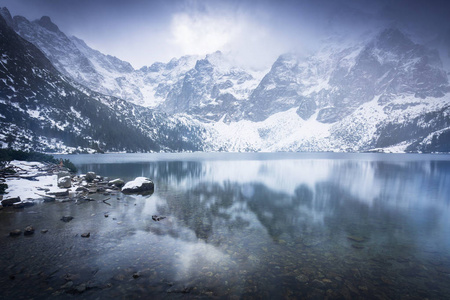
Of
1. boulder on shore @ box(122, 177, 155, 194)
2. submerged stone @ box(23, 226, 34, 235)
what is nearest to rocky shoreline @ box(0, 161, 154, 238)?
boulder on shore @ box(122, 177, 155, 194)

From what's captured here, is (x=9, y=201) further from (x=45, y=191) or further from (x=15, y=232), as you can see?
(x=15, y=232)

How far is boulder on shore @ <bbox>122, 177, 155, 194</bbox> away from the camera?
3127 centimetres

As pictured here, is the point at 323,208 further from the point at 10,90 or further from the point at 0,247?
the point at 10,90

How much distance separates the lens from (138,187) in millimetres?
31859

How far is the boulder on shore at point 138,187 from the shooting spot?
31266mm

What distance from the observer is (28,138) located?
155 m

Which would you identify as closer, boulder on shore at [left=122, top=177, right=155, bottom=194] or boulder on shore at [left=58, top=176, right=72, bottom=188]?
boulder on shore at [left=58, top=176, right=72, bottom=188]

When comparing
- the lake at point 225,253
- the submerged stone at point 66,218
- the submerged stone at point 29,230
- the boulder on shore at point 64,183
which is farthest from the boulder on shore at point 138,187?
the submerged stone at point 29,230

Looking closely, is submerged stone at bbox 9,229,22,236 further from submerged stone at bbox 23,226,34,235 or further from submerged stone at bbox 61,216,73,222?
submerged stone at bbox 61,216,73,222

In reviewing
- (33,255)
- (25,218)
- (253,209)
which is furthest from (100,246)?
(253,209)

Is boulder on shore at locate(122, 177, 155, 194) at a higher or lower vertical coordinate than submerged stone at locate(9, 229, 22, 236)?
lower

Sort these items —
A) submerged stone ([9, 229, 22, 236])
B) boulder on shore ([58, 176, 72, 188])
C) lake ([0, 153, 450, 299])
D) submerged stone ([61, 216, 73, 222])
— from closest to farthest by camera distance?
lake ([0, 153, 450, 299]) < submerged stone ([9, 229, 22, 236]) < submerged stone ([61, 216, 73, 222]) < boulder on shore ([58, 176, 72, 188])

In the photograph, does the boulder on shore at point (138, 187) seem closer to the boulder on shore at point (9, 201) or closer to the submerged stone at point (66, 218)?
the boulder on shore at point (9, 201)

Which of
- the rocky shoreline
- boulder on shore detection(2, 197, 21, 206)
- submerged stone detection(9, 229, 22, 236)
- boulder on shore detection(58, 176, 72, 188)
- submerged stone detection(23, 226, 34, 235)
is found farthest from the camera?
boulder on shore detection(58, 176, 72, 188)
